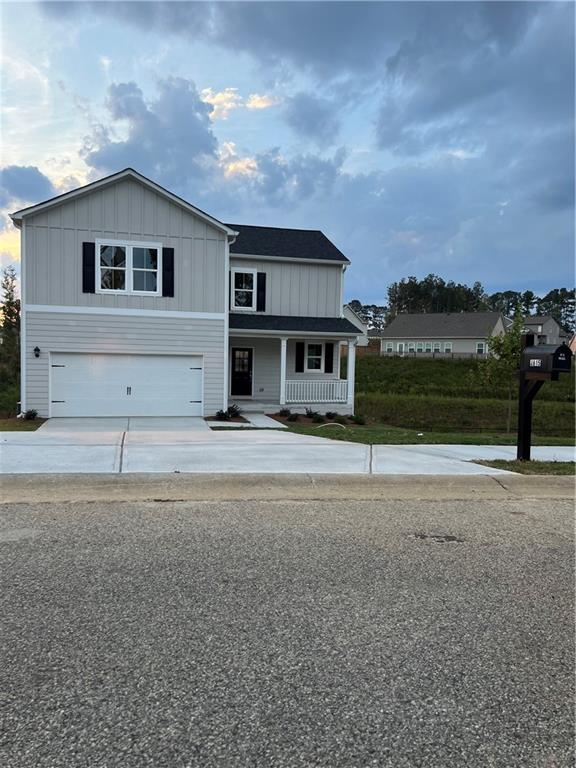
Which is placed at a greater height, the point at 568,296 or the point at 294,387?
the point at 568,296

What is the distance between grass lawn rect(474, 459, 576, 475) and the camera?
8.44m

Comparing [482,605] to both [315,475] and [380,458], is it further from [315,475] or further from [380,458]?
[380,458]

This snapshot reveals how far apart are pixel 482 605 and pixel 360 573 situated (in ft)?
3.06

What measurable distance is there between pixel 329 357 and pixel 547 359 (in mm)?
13794

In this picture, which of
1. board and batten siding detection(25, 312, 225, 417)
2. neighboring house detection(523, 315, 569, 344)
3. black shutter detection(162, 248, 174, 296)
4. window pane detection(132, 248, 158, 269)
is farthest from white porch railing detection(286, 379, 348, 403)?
neighboring house detection(523, 315, 569, 344)

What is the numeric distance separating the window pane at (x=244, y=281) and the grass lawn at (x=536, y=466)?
43.6 feet

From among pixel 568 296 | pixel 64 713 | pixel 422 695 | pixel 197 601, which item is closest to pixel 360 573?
pixel 197 601

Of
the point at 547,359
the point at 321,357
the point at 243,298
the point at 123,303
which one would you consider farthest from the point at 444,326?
the point at 547,359

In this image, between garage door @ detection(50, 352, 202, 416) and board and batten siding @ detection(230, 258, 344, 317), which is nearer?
garage door @ detection(50, 352, 202, 416)

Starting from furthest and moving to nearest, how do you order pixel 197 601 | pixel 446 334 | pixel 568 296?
pixel 568 296 < pixel 446 334 < pixel 197 601

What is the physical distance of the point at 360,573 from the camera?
4.44m

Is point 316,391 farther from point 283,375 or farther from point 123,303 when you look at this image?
point 123,303

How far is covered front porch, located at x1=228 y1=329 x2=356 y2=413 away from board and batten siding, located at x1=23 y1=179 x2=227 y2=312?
306cm

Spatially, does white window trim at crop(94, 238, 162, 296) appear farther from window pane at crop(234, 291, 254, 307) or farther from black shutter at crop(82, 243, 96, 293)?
window pane at crop(234, 291, 254, 307)
